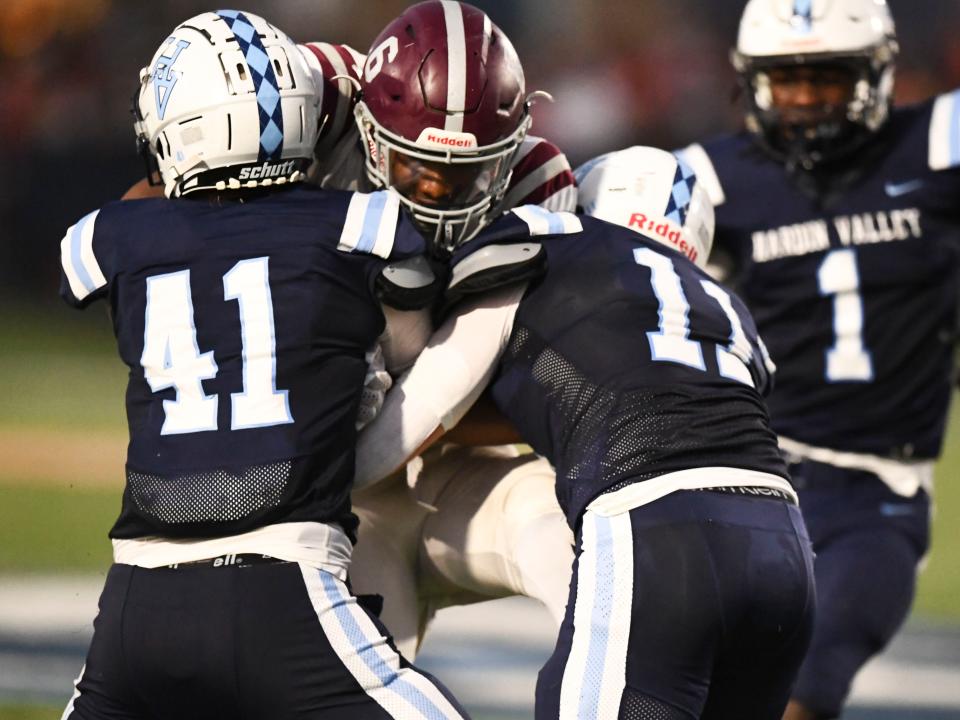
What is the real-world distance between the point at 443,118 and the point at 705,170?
1.97m

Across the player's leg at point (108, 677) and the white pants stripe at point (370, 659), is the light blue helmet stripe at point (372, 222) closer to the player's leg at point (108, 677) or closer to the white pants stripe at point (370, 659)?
the white pants stripe at point (370, 659)

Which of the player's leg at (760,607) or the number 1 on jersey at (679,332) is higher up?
the number 1 on jersey at (679,332)

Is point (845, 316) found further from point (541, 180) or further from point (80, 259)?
point (80, 259)

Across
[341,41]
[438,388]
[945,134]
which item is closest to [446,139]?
[438,388]

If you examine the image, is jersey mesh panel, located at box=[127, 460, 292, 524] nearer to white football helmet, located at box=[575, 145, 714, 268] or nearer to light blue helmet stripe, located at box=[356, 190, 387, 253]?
light blue helmet stripe, located at box=[356, 190, 387, 253]

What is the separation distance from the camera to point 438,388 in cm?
323

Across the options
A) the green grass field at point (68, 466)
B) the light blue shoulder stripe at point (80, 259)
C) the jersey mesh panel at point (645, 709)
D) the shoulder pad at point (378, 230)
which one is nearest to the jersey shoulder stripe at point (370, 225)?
the shoulder pad at point (378, 230)

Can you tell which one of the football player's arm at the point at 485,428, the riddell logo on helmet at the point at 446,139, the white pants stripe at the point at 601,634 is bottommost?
the white pants stripe at the point at 601,634

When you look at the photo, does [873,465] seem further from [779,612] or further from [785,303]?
[779,612]

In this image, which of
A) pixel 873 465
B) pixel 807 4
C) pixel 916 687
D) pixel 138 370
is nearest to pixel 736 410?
pixel 138 370

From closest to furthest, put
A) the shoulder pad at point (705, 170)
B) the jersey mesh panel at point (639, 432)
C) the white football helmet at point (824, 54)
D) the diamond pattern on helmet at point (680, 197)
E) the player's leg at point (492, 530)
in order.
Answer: the jersey mesh panel at point (639, 432) → the player's leg at point (492, 530) → the diamond pattern on helmet at point (680, 197) → the white football helmet at point (824, 54) → the shoulder pad at point (705, 170)

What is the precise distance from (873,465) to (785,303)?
1.90ft

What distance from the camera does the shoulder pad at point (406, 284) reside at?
10.2 ft

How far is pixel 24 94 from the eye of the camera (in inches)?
488
